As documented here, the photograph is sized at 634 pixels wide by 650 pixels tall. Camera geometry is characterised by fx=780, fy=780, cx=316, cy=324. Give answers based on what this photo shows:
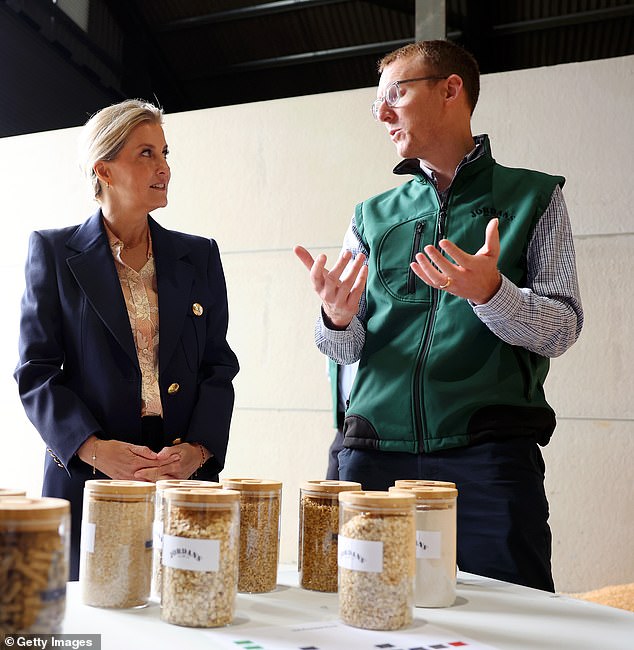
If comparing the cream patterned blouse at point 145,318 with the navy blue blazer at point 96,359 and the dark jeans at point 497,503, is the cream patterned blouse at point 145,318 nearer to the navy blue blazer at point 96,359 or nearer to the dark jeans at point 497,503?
the navy blue blazer at point 96,359

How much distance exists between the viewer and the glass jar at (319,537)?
3.51 ft

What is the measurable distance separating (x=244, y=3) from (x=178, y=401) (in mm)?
3405

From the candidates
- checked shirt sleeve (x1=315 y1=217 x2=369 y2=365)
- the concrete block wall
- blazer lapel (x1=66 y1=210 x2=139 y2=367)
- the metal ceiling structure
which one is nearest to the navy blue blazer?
blazer lapel (x1=66 y1=210 x2=139 y2=367)

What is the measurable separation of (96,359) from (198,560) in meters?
0.96

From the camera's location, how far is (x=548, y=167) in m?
3.12

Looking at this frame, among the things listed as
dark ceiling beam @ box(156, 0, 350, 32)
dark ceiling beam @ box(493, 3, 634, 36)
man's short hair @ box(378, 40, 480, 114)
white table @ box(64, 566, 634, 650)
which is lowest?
white table @ box(64, 566, 634, 650)

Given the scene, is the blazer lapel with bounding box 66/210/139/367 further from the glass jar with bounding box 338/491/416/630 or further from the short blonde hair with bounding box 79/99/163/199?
the glass jar with bounding box 338/491/416/630

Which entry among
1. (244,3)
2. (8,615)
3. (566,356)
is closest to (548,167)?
(566,356)

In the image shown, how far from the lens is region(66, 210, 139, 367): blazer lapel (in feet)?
5.71

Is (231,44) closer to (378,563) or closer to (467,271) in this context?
(467,271)

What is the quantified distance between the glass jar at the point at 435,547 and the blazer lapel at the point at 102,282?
2.99ft

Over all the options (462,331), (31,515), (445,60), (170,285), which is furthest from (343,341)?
(31,515)

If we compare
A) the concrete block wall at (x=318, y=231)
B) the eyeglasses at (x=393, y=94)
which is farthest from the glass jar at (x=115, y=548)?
the concrete block wall at (x=318, y=231)

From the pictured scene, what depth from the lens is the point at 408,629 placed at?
88cm
